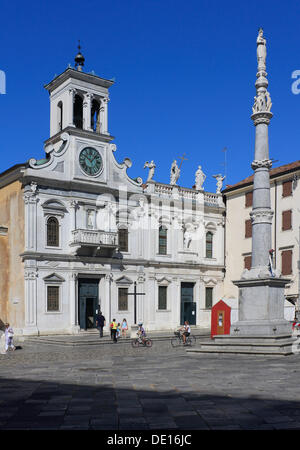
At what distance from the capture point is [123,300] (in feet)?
130

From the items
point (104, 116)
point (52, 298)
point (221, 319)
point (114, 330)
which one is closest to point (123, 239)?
point (52, 298)

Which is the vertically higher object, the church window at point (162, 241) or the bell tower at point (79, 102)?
the bell tower at point (79, 102)

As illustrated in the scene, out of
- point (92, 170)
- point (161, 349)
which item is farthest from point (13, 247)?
point (161, 349)

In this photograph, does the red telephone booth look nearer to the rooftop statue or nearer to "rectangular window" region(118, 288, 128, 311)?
"rectangular window" region(118, 288, 128, 311)

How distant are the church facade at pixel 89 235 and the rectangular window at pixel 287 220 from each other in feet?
24.6

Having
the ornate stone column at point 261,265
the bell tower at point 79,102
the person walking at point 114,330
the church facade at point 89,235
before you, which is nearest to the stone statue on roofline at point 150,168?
the church facade at point 89,235

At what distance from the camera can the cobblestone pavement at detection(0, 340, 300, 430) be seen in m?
8.61

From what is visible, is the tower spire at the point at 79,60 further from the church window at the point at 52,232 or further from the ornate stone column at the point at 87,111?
the church window at the point at 52,232

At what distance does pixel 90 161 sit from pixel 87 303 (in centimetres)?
1031

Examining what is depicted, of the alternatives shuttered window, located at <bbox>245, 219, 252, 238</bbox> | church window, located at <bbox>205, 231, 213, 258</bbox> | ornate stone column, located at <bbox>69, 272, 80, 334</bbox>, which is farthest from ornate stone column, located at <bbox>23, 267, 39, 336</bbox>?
shuttered window, located at <bbox>245, 219, 252, 238</bbox>

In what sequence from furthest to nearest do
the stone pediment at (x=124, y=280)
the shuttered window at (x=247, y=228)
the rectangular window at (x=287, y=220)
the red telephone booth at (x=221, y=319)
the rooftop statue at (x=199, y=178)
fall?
the rooftop statue at (x=199, y=178)
the shuttered window at (x=247, y=228)
the rectangular window at (x=287, y=220)
the stone pediment at (x=124, y=280)
the red telephone booth at (x=221, y=319)

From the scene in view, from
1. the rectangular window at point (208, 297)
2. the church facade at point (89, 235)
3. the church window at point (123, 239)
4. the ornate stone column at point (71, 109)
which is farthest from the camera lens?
the rectangular window at point (208, 297)

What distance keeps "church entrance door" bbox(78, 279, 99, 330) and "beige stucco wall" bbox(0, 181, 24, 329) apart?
4.23 metres

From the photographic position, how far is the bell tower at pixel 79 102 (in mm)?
38156
